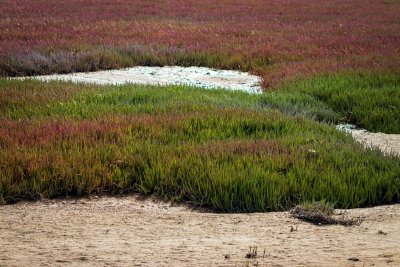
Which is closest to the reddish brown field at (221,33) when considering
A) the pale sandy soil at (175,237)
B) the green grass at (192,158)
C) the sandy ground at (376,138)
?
the sandy ground at (376,138)

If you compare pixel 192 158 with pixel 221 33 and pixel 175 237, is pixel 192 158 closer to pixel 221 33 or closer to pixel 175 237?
pixel 175 237

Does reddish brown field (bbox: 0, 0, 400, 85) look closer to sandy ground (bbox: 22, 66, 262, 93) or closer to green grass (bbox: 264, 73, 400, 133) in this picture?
sandy ground (bbox: 22, 66, 262, 93)

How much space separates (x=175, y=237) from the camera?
570 cm

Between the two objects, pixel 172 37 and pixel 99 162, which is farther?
pixel 172 37

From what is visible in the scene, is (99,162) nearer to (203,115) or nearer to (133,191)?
(133,191)

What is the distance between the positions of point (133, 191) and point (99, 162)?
517 millimetres

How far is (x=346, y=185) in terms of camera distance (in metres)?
7.33

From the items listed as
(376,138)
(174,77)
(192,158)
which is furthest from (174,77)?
(192,158)

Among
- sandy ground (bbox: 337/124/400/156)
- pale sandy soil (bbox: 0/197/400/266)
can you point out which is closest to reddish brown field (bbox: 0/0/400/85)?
sandy ground (bbox: 337/124/400/156)

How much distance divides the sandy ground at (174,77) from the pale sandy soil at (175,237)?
934 centimetres

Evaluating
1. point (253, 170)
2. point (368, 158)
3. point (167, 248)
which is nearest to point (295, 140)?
point (368, 158)

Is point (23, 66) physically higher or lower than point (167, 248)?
lower

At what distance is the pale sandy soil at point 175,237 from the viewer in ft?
16.3

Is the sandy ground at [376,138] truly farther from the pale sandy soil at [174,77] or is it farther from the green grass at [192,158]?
the pale sandy soil at [174,77]
